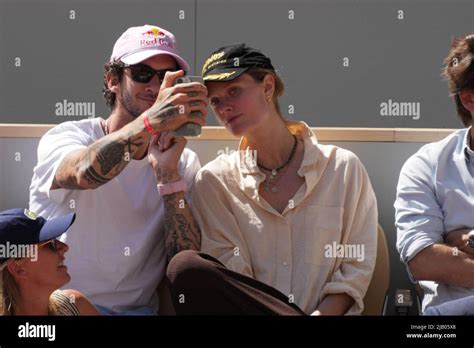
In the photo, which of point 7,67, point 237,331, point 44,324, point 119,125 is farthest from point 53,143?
point 7,67

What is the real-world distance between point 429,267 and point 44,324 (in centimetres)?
128

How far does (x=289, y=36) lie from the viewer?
4.97 meters

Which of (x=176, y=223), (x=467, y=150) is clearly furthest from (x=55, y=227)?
(x=467, y=150)

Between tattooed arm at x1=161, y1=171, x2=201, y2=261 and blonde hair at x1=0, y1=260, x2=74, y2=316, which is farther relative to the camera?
tattooed arm at x1=161, y1=171, x2=201, y2=261

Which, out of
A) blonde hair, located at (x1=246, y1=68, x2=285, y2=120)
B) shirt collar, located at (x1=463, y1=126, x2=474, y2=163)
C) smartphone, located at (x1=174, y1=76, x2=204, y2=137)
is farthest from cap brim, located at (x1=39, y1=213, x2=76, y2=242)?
shirt collar, located at (x1=463, y1=126, x2=474, y2=163)

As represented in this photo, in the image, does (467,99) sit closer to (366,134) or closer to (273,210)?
(366,134)

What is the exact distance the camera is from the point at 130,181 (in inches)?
140

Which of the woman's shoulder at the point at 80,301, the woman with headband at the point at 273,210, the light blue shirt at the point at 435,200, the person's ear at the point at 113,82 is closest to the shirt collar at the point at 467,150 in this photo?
the light blue shirt at the point at 435,200

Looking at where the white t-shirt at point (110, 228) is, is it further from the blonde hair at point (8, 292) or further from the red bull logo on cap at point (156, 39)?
the red bull logo on cap at point (156, 39)

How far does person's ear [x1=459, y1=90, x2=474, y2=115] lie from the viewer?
3.49 m

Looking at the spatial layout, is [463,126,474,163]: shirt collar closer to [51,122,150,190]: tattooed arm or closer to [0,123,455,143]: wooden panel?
[0,123,455,143]: wooden panel

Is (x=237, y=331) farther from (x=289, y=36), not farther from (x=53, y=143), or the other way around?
(x=289, y=36)

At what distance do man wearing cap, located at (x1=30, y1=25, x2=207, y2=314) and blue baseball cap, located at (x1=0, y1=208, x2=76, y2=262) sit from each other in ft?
0.63

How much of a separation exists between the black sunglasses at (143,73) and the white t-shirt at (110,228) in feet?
0.94
